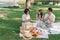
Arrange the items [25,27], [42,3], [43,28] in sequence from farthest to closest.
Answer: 1. [42,3]
2. [43,28]
3. [25,27]

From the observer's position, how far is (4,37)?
6703 millimetres

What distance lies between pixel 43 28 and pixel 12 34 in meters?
1.24

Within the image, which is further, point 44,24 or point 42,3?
point 42,3

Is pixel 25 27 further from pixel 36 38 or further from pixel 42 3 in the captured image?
pixel 42 3

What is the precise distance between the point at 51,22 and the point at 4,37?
2.04 metres

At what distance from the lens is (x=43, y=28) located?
25.2 ft

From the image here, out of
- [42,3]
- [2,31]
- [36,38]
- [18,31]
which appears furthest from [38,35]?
[42,3]

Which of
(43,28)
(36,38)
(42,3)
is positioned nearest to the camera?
(36,38)

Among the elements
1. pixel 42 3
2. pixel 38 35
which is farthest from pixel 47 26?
pixel 42 3

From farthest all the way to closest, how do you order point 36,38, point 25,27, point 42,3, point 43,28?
point 42,3 → point 43,28 → point 25,27 → point 36,38

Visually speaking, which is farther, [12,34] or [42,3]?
[42,3]

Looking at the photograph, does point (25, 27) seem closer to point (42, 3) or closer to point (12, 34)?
point (12, 34)

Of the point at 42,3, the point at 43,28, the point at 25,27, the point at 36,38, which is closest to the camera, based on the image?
the point at 36,38

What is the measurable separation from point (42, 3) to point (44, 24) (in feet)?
32.0
